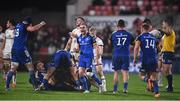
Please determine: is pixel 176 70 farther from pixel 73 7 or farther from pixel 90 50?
pixel 90 50

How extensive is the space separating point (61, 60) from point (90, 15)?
54.2 feet

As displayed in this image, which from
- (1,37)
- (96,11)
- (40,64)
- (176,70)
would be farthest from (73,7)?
(40,64)

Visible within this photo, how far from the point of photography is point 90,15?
3559 centimetres

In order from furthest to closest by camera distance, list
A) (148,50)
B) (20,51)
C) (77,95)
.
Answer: (20,51), (148,50), (77,95)

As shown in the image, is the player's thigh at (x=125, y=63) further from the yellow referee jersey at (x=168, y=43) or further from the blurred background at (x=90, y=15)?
the blurred background at (x=90, y=15)

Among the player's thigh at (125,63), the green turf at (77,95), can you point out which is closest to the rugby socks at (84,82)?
the green turf at (77,95)

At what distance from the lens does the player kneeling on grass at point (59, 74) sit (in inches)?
754

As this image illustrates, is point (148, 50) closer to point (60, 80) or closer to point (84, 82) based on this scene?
point (84, 82)

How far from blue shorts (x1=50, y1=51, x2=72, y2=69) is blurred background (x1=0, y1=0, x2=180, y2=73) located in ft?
37.1

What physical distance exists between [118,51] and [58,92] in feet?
7.22

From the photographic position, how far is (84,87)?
1902cm

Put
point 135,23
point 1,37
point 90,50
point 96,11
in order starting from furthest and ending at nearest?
point 96,11 → point 135,23 → point 1,37 → point 90,50

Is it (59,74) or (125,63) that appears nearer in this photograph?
(125,63)

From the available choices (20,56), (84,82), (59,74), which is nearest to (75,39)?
(59,74)
